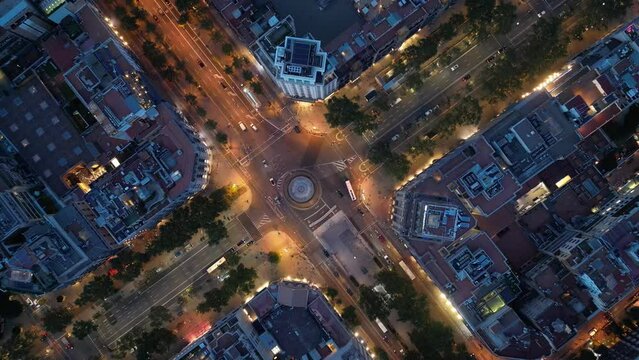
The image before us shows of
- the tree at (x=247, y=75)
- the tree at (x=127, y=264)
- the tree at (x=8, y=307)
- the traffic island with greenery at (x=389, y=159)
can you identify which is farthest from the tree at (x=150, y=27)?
the tree at (x=8, y=307)

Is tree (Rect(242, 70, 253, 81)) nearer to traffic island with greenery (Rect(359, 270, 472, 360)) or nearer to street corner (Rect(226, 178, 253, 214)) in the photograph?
street corner (Rect(226, 178, 253, 214))

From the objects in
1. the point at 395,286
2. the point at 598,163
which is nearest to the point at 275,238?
the point at 395,286

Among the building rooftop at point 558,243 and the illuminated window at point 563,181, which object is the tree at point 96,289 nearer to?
the building rooftop at point 558,243

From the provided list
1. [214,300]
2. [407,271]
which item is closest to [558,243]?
[407,271]

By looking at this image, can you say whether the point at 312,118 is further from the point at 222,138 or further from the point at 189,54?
the point at 189,54

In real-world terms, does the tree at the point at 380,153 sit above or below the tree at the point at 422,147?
above
